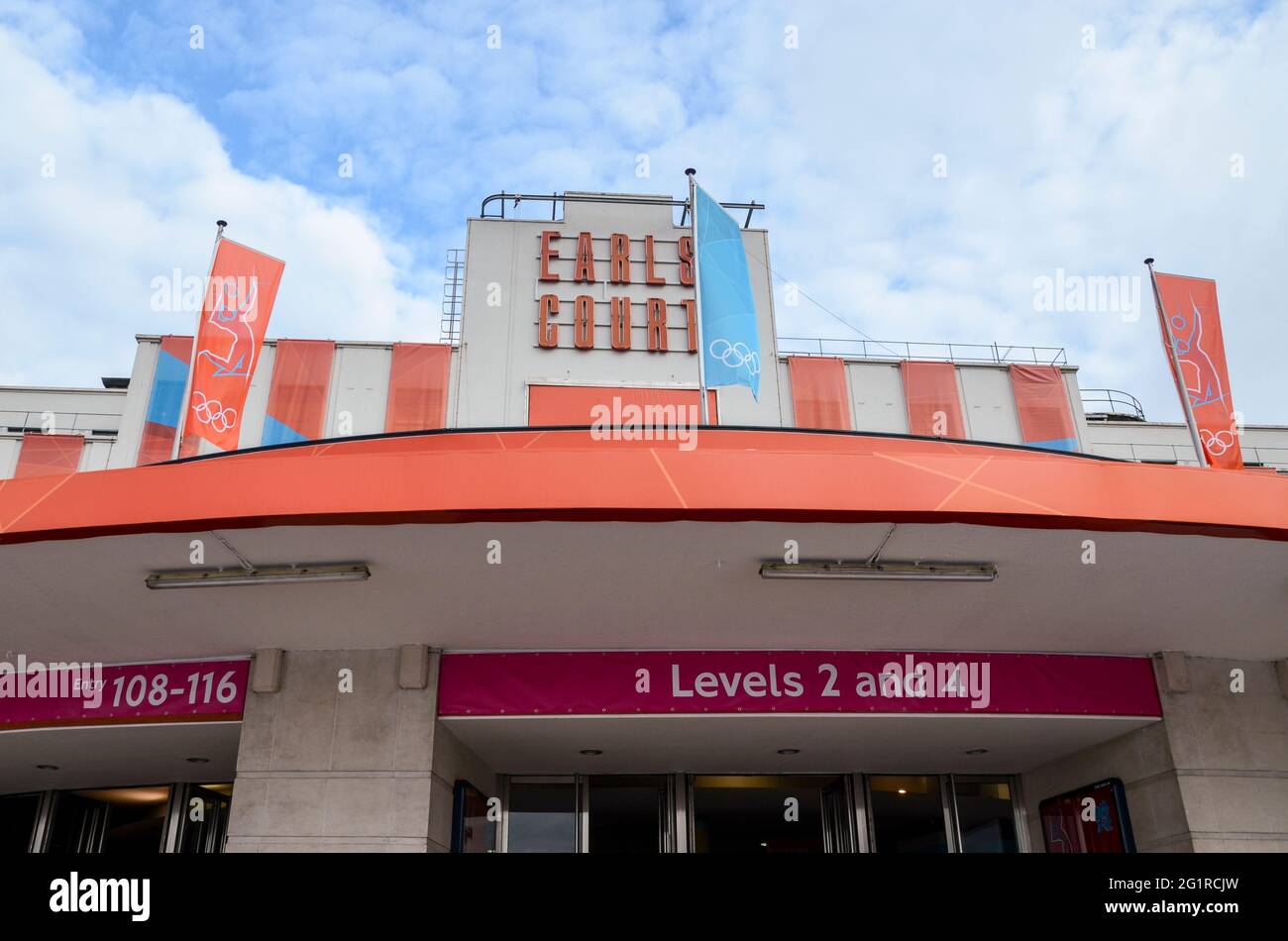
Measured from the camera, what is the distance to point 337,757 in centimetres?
828

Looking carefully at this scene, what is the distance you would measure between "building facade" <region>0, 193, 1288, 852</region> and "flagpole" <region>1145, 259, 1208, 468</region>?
248cm

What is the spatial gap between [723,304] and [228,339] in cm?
547

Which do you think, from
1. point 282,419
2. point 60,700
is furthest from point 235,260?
point 282,419

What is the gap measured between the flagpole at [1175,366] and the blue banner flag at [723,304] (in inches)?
193

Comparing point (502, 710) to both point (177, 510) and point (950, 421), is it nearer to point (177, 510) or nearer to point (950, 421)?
point (177, 510)

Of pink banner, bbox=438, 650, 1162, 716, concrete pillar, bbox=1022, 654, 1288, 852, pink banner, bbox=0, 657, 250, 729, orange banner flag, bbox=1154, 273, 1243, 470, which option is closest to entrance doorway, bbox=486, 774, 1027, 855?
concrete pillar, bbox=1022, 654, 1288, 852

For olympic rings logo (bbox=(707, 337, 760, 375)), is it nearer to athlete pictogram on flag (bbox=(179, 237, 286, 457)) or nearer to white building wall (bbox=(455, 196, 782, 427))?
athlete pictogram on flag (bbox=(179, 237, 286, 457))

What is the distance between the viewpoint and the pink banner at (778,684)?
28.2 feet

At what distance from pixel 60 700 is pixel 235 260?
5.03 meters

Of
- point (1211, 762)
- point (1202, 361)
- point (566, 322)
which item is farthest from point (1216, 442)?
point (566, 322)

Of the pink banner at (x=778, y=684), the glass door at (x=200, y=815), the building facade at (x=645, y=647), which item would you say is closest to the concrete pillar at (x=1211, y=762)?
the building facade at (x=645, y=647)

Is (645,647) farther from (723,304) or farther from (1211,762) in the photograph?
(1211,762)

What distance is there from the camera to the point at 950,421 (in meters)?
23.6

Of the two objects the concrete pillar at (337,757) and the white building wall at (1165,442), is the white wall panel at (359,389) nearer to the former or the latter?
the concrete pillar at (337,757)
